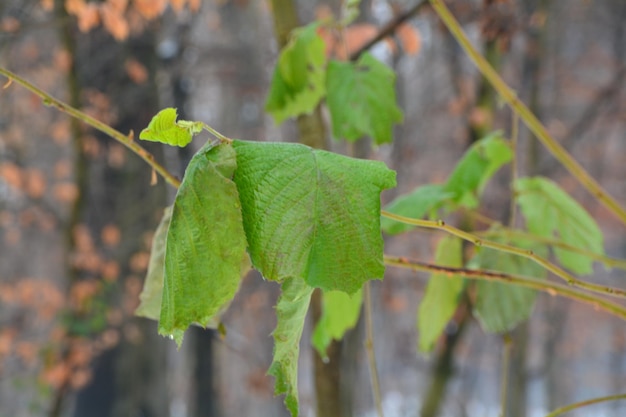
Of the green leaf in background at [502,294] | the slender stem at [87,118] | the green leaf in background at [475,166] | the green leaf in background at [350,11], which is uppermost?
the green leaf in background at [350,11]

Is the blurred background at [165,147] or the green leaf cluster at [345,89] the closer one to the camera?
the green leaf cluster at [345,89]

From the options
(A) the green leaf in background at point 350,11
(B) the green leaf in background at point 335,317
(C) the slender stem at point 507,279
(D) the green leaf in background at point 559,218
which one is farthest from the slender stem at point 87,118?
(D) the green leaf in background at point 559,218

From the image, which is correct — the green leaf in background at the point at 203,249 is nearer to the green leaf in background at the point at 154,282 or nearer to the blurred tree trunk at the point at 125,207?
the green leaf in background at the point at 154,282

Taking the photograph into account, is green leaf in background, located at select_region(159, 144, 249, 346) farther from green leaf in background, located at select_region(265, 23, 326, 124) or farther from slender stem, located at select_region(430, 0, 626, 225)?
green leaf in background, located at select_region(265, 23, 326, 124)

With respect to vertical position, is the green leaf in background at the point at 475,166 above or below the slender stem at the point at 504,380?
above

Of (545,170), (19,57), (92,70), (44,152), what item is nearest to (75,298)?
(92,70)

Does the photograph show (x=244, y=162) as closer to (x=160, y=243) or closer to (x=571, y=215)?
(x=160, y=243)

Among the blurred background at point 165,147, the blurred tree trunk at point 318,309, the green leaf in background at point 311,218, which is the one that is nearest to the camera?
the green leaf in background at point 311,218
